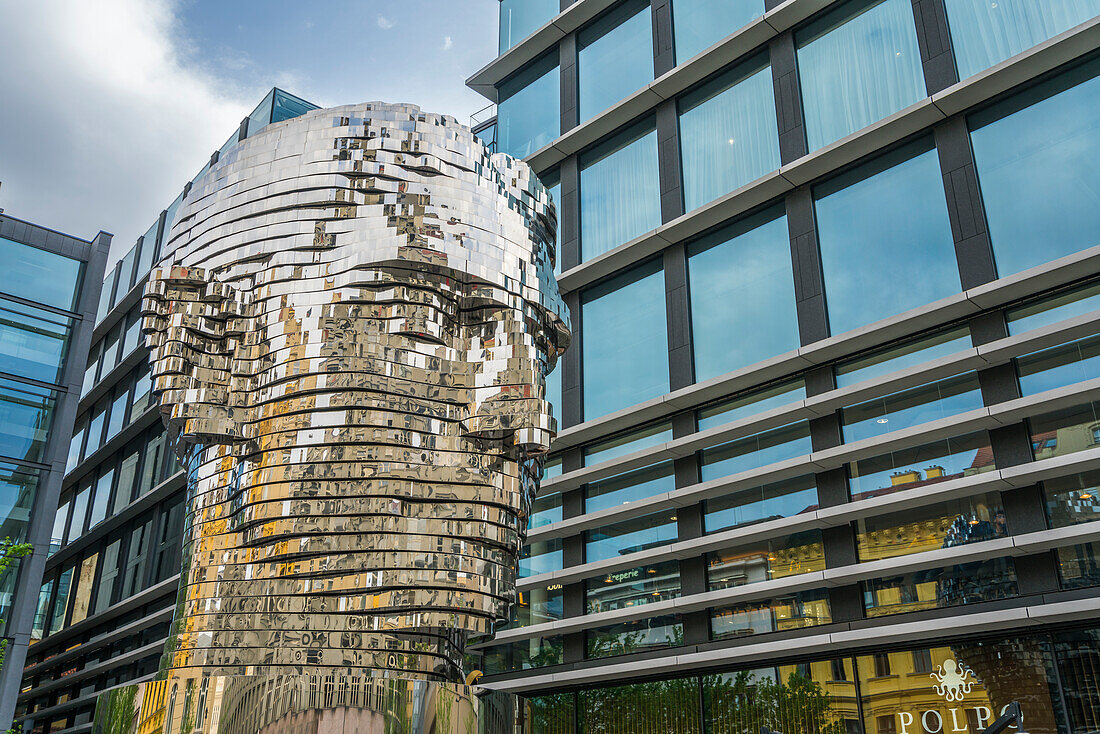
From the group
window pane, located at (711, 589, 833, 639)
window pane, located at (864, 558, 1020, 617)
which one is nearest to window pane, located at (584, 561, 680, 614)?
window pane, located at (711, 589, 833, 639)

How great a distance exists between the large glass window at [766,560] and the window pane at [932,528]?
0.82 m

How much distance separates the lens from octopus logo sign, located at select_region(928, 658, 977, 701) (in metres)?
12.9

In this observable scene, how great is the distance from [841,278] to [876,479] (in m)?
3.68

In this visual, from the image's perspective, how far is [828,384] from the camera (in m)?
15.6

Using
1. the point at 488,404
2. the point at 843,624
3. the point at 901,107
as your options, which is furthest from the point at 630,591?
the point at 488,404

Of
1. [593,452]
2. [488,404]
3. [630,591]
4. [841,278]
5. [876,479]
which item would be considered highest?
[841,278]

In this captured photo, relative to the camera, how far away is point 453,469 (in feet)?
12.5

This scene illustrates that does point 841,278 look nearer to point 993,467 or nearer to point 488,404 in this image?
point 993,467

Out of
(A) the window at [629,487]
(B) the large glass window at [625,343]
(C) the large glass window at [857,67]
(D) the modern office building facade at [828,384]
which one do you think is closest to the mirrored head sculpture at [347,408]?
(D) the modern office building facade at [828,384]

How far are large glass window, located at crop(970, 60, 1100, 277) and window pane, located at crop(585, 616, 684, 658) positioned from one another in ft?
26.7

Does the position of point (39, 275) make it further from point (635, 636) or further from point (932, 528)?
point (932, 528)

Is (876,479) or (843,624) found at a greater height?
(876,479)

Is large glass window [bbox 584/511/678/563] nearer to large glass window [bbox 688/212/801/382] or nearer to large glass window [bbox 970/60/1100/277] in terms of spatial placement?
large glass window [bbox 688/212/801/382]

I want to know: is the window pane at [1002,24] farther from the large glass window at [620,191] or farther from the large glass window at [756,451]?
the large glass window at [756,451]
